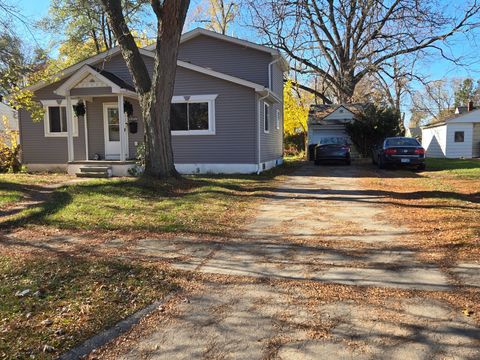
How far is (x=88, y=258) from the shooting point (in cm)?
530

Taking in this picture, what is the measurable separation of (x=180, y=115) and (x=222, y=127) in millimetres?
1717

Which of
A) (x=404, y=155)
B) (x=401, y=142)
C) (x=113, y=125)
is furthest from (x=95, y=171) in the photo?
(x=401, y=142)

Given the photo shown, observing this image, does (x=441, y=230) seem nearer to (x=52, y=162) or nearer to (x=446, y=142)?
(x=52, y=162)

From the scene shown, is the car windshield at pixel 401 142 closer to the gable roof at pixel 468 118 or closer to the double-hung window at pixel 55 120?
the double-hung window at pixel 55 120

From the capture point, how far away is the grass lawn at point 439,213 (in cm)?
558

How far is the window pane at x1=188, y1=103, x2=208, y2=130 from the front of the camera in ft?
51.9

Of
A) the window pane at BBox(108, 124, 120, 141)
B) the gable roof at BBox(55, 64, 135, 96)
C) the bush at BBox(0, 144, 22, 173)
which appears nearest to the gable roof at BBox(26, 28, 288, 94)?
the gable roof at BBox(55, 64, 135, 96)

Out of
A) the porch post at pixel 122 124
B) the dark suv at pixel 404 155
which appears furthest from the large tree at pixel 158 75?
the dark suv at pixel 404 155

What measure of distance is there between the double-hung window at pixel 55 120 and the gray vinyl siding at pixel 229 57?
567 cm

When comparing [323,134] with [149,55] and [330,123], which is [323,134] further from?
[149,55]

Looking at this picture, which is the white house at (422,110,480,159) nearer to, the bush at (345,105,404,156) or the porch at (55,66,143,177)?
the bush at (345,105,404,156)

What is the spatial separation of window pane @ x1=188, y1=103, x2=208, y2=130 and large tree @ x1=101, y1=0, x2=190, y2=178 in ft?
13.8

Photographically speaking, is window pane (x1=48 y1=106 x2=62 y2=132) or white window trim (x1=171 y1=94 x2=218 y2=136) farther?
window pane (x1=48 y1=106 x2=62 y2=132)

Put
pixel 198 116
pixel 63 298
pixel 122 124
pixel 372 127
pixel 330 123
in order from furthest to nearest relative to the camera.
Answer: pixel 330 123 → pixel 372 127 → pixel 198 116 → pixel 122 124 → pixel 63 298
